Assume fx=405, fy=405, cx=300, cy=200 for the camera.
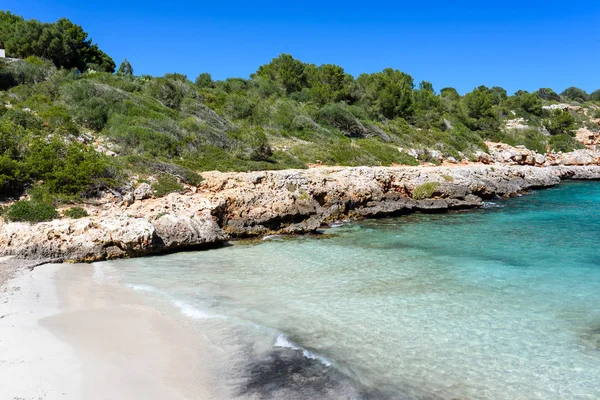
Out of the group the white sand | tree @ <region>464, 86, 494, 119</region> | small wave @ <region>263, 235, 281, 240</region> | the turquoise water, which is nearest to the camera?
the white sand

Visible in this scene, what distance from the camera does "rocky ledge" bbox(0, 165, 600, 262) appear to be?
420 inches

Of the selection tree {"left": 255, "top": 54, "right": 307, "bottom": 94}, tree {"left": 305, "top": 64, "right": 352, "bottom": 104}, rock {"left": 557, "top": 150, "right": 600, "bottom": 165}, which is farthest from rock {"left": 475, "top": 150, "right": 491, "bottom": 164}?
tree {"left": 255, "top": 54, "right": 307, "bottom": 94}

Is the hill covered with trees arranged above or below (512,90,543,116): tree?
below

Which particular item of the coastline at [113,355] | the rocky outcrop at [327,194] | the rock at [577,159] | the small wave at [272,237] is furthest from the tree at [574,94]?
the coastline at [113,355]

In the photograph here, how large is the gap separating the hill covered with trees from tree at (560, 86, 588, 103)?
41.8 m

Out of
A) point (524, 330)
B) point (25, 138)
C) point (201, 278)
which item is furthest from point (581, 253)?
point (25, 138)

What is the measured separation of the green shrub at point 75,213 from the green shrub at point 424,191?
1445cm

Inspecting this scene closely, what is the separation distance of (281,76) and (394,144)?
1845 centimetres

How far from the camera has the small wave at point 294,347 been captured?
589 cm

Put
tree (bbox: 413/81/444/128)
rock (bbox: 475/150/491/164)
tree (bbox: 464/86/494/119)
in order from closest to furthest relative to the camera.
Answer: rock (bbox: 475/150/491/164)
tree (bbox: 413/81/444/128)
tree (bbox: 464/86/494/119)

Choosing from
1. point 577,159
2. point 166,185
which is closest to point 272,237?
point 166,185

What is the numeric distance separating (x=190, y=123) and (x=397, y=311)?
1864 centimetres

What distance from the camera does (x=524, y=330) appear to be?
270 inches

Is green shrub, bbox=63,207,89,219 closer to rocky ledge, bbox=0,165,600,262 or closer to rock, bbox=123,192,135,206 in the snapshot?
rocky ledge, bbox=0,165,600,262
